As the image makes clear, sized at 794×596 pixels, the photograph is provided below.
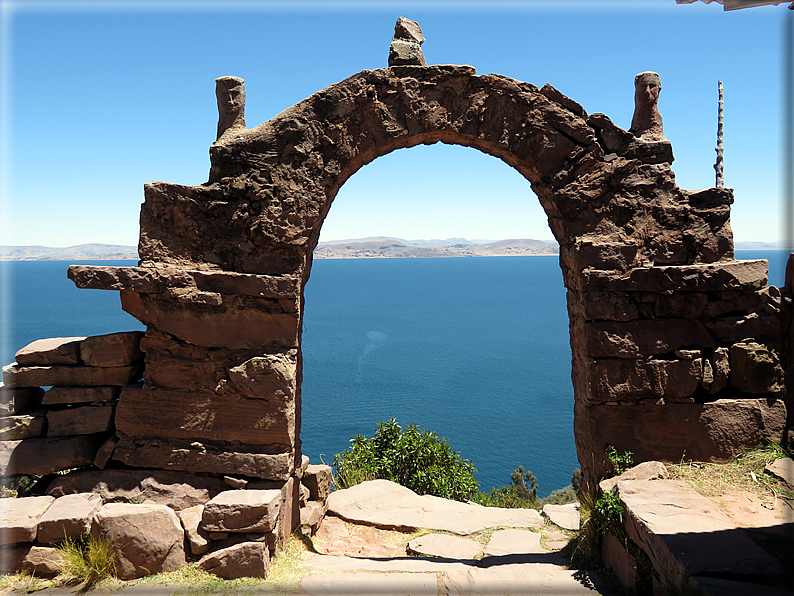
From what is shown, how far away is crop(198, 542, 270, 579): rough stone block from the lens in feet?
15.4

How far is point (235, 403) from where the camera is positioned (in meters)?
5.33

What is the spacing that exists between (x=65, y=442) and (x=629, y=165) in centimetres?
626

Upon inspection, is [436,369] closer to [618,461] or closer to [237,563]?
[618,461]

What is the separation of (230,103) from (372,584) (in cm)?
489

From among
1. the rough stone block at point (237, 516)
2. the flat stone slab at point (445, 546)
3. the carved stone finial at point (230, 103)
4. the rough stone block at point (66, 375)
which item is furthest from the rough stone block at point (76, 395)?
the flat stone slab at point (445, 546)

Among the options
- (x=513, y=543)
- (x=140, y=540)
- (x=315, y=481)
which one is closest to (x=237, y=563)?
(x=140, y=540)

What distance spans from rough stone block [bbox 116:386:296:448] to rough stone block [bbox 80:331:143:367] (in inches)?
12.6

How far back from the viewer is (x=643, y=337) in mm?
5277

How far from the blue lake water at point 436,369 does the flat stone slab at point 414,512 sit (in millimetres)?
4475

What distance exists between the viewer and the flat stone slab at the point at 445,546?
584cm

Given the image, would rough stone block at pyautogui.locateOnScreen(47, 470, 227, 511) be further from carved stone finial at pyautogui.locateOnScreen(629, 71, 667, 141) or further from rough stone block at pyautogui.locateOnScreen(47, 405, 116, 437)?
carved stone finial at pyautogui.locateOnScreen(629, 71, 667, 141)

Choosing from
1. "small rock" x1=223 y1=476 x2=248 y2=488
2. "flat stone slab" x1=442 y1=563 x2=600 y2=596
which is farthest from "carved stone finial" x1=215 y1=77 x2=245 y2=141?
"flat stone slab" x1=442 y1=563 x2=600 y2=596

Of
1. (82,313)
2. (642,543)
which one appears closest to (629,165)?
(642,543)

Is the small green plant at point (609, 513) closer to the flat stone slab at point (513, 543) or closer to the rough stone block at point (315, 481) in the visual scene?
the flat stone slab at point (513, 543)
